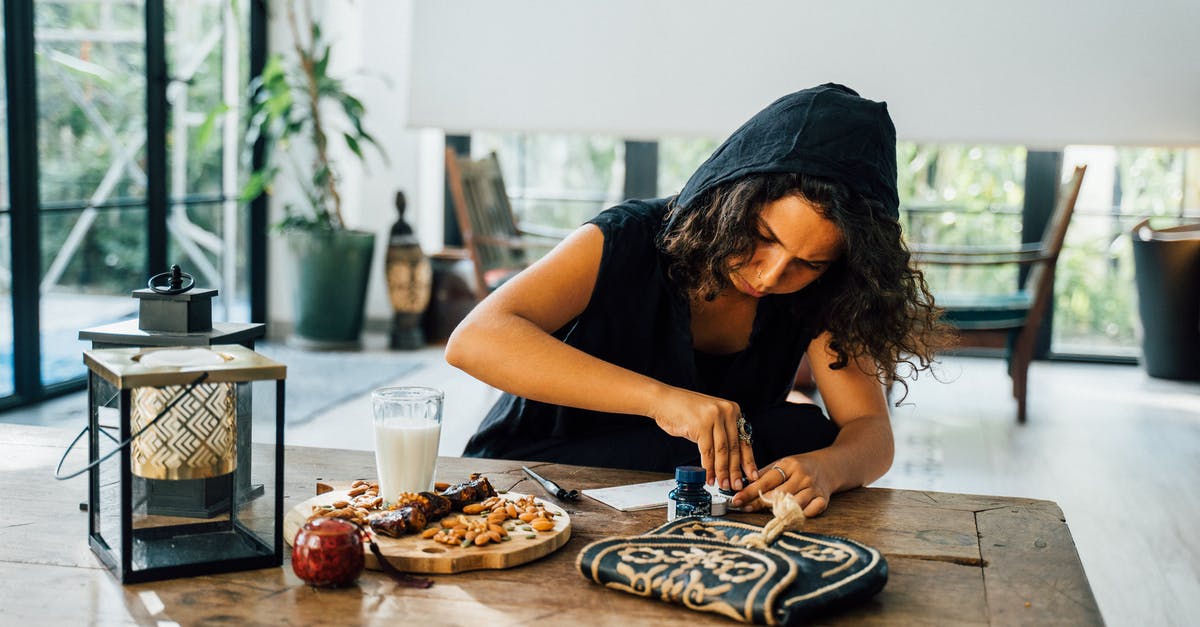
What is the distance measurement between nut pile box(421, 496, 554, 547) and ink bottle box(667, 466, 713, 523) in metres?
0.14

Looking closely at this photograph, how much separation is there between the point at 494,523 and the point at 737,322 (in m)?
0.78

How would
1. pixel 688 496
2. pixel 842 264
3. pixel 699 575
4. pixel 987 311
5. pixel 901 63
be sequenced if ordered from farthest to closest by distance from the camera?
1. pixel 901 63
2. pixel 987 311
3. pixel 842 264
4. pixel 688 496
5. pixel 699 575

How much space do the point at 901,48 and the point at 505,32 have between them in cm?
160

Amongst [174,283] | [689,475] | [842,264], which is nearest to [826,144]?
[842,264]

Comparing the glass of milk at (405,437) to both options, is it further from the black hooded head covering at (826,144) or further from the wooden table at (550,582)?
the black hooded head covering at (826,144)

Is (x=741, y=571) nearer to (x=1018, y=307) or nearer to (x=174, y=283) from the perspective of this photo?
(x=174, y=283)

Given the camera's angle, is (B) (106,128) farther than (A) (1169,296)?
No

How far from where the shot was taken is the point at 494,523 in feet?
3.87

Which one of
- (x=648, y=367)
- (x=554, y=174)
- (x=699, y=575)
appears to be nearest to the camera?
(x=699, y=575)

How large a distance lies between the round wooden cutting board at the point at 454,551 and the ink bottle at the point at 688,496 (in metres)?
0.14

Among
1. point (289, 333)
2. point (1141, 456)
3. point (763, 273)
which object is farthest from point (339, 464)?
point (289, 333)

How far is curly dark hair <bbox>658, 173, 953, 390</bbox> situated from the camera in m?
1.51

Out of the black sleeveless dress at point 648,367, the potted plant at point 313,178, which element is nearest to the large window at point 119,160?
the potted plant at point 313,178

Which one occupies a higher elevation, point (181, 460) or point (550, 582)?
point (181, 460)
